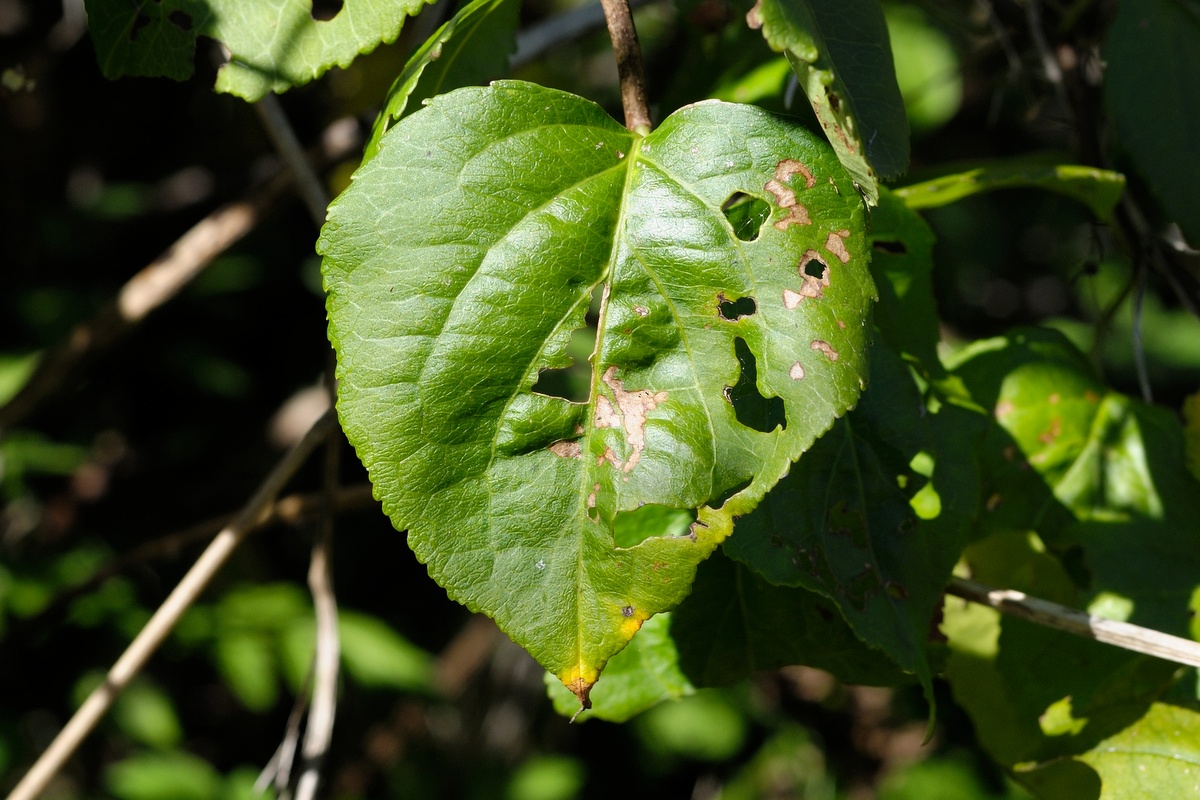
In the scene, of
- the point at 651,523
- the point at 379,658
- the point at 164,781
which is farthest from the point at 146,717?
the point at 651,523

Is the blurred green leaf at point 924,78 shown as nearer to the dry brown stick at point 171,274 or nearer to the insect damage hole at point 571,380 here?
the insect damage hole at point 571,380

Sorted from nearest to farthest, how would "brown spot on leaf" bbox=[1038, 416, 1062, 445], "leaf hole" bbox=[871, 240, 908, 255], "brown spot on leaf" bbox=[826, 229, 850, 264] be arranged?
1. "brown spot on leaf" bbox=[826, 229, 850, 264]
2. "leaf hole" bbox=[871, 240, 908, 255]
3. "brown spot on leaf" bbox=[1038, 416, 1062, 445]

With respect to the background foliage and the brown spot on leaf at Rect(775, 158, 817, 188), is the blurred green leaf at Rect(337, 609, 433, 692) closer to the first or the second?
the background foliage

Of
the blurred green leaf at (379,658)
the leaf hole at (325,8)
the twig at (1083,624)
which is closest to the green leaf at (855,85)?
the twig at (1083,624)

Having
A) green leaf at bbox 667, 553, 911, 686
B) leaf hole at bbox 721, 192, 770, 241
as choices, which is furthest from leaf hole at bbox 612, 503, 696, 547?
leaf hole at bbox 721, 192, 770, 241

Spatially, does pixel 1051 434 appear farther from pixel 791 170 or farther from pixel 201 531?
pixel 201 531

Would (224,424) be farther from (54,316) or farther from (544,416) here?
(544,416)
